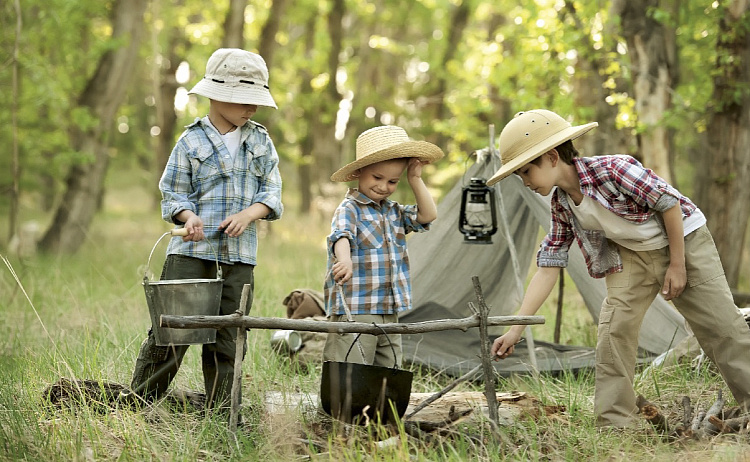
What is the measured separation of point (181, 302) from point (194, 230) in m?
0.41

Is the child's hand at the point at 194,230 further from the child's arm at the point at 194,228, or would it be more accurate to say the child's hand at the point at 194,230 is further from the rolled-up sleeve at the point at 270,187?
the rolled-up sleeve at the point at 270,187

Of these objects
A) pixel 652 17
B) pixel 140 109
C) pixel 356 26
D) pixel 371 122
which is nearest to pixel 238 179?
pixel 652 17

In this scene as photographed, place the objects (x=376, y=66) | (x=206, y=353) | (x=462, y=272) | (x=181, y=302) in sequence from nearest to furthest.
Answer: (x=181, y=302)
(x=206, y=353)
(x=462, y=272)
(x=376, y=66)

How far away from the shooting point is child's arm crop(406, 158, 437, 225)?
400 centimetres

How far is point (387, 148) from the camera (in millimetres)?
3887

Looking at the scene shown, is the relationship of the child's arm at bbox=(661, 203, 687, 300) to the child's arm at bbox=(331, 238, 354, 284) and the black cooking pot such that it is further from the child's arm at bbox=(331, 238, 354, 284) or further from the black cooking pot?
the child's arm at bbox=(331, 238, 354, 284)

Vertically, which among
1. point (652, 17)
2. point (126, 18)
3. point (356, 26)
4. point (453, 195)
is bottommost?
point (453, 195)

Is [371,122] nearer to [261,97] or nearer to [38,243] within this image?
[38,243]

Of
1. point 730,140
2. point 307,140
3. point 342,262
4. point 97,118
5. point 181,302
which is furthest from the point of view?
point 307,140

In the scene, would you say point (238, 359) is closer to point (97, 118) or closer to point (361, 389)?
point (361, 389)

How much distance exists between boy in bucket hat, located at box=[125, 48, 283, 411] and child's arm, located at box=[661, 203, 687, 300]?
5.77 feet

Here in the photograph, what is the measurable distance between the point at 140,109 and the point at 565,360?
81.1ft

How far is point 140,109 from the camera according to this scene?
2788 centimetres

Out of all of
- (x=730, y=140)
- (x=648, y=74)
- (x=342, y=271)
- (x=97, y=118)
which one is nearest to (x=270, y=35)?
(x=97, y=118)
